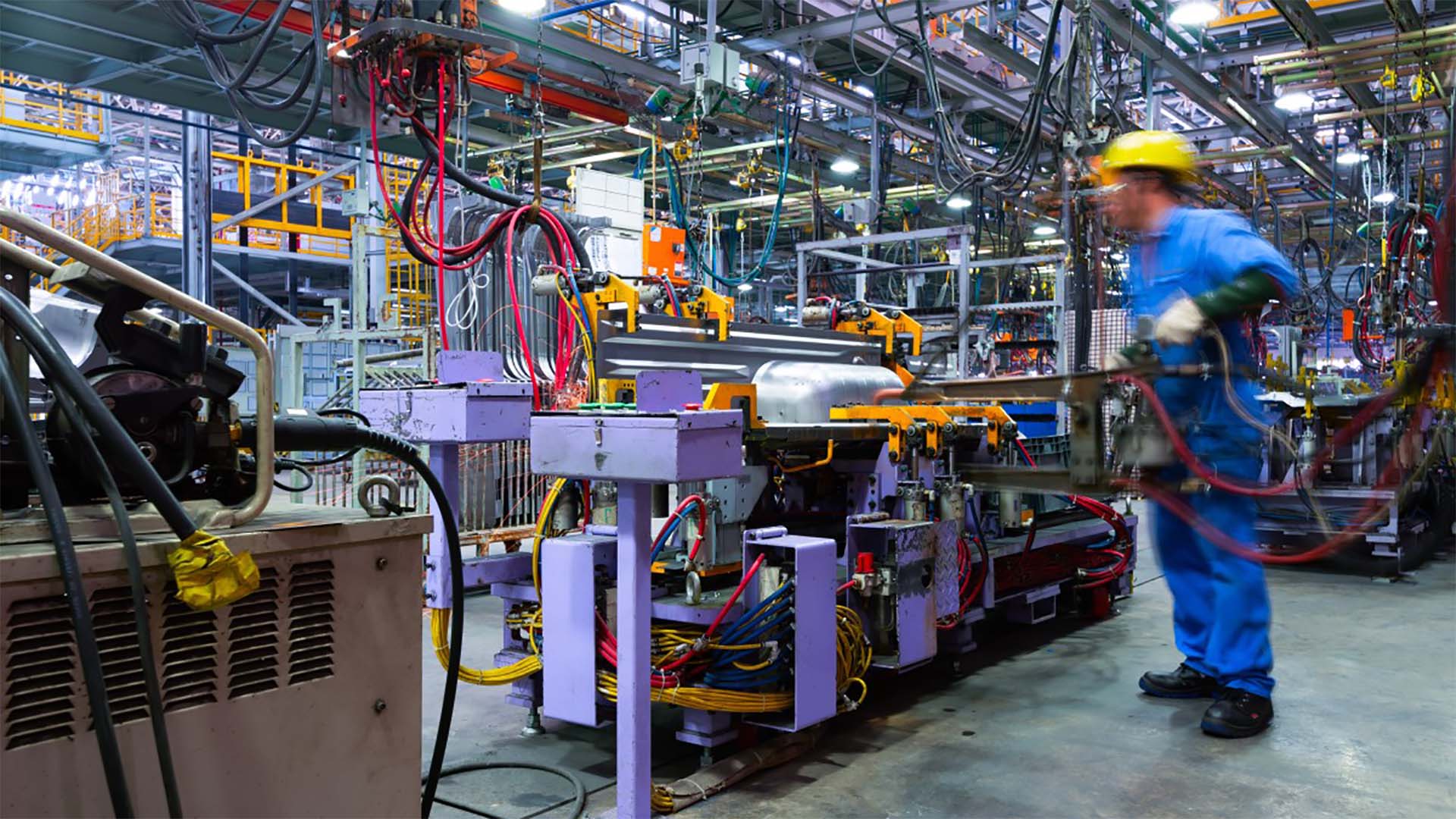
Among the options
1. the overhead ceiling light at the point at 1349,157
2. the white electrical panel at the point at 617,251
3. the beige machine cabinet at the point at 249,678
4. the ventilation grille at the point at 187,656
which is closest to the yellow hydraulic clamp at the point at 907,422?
the beige machine cabinet at the point at 249,678

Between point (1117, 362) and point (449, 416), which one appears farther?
point (449, 416)

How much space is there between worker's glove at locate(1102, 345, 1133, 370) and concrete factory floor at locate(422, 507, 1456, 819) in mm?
1208

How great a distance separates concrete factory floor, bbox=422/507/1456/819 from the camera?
2.93 m

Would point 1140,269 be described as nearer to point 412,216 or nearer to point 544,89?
point 412,216

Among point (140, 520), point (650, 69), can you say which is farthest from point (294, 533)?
point (650, 69)

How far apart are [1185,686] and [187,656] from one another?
143 inches

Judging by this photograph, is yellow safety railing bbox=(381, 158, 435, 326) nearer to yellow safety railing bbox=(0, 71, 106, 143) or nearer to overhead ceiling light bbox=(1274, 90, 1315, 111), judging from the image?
yellow safety railing bbox=(0, 71, 106, 143)

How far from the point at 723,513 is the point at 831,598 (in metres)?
0.51

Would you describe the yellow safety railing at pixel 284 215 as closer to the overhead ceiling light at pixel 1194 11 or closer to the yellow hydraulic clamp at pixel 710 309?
the yellow hydraulic clamp at pixel 710 309

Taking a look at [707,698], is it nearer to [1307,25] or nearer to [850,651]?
[850,651]

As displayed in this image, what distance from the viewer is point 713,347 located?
4309mm

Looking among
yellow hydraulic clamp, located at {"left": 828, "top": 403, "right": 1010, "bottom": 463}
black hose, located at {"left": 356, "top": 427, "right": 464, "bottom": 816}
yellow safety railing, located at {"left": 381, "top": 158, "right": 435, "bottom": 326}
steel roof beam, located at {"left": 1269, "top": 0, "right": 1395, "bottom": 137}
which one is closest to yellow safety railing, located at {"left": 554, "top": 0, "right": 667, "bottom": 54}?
yellow safety railing, located at {"left": 381, "top": 158, "right": 435, "bottom": 326}

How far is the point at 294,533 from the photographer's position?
4.35 ft

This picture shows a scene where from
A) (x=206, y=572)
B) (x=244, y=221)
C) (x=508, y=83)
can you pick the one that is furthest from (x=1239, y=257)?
(x=244, y=221)
